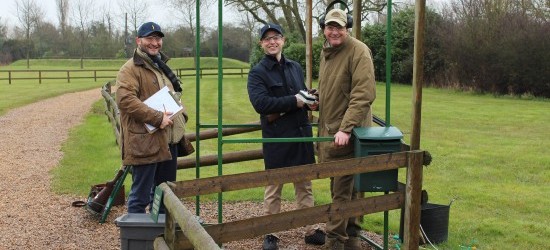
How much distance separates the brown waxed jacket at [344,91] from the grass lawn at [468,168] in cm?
172

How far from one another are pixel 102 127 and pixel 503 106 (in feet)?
44.1

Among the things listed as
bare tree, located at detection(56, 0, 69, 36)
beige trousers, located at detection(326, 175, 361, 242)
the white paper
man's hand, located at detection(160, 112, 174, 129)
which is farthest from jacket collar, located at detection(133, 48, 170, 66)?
bare tree, located at detection(56, 0, 69, 36)

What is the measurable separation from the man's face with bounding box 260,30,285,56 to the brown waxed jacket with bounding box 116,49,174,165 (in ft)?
3.23

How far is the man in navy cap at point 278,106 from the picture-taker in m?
5.28

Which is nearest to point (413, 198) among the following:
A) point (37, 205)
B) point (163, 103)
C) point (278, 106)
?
point (278, 106)

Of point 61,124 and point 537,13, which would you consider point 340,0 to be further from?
point 537,13

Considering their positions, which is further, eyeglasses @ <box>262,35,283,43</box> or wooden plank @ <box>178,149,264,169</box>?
wooden plank @ <box>178,149,264,169</box>

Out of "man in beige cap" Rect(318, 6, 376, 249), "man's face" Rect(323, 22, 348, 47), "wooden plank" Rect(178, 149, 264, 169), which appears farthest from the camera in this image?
"wooden plank" Rect(178, 149, 264, 169)

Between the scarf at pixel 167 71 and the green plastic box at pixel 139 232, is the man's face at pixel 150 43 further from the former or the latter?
the green plastic box at pixel 139 232

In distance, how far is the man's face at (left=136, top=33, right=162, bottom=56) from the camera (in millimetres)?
5551

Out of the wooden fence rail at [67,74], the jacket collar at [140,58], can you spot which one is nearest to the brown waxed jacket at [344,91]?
the jacket collar at [140,58]

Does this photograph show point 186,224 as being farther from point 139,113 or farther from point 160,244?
point 139,113

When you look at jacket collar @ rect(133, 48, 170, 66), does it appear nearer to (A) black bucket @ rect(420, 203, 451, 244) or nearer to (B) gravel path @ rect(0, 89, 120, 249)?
(B) gravel path @ rect(0, 89, 120, 249)

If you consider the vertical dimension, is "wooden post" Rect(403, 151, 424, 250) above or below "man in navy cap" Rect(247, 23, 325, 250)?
below
